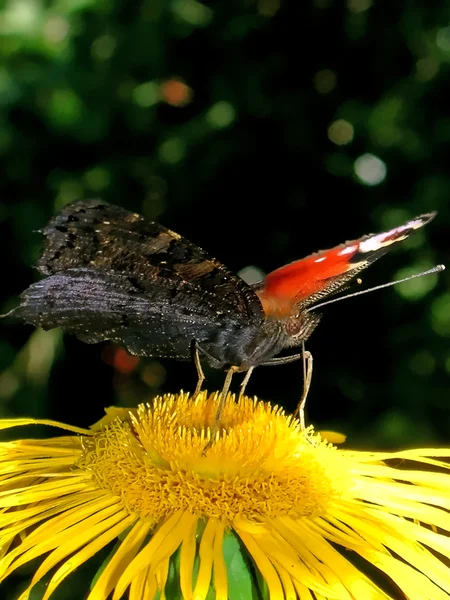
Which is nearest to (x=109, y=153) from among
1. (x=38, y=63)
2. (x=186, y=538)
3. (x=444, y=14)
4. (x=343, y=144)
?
(x=38, y=63)

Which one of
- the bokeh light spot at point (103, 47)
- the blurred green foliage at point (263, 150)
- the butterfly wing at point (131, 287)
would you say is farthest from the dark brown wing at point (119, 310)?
the bokeh light spot at point (103, 47)

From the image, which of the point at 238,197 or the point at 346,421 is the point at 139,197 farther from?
the point at 346,421

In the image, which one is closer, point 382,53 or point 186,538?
point 186,538

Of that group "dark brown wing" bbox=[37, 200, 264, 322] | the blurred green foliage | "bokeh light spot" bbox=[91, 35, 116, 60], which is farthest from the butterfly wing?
"bokeh light spot" bbox=[91, 35, 116, 60]

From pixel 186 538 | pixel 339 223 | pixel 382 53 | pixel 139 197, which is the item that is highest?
pixel 382 53

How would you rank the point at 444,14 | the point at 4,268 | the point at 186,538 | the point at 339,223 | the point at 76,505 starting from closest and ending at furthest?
the point at 186,538 → the point at 76,505 → the point at 444,14 → the point at 339,223 → the point at 4,268

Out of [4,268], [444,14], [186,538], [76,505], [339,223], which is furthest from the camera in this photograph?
[4,268]

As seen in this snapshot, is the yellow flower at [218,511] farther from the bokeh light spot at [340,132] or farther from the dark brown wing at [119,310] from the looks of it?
the bokeh light spot at [340,132]

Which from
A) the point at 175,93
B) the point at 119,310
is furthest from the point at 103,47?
the point at 119,310

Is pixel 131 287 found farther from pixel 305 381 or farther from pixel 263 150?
pixel 263 150
